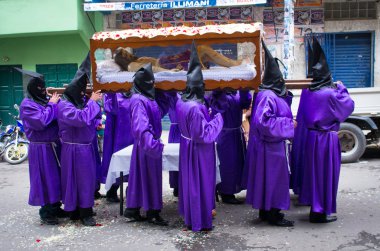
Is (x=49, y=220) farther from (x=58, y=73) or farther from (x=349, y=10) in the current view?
(x=349, y=10)

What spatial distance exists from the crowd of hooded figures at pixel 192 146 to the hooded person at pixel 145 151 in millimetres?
12

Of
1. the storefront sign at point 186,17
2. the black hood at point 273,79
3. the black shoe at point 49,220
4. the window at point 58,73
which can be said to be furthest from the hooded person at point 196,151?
the window at point 58,73

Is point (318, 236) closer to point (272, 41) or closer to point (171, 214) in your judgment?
point (171, 214)

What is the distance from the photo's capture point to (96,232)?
5.21 meters

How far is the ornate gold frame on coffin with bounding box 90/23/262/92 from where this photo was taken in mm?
5031

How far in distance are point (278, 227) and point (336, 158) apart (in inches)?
41.8

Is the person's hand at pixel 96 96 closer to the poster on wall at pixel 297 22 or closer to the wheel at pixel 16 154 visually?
the wheel at pixel 16 154

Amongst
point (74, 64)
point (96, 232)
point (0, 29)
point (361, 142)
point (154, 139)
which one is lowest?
point (96, 232)

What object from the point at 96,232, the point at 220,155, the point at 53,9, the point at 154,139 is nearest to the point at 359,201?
the point at 220,155

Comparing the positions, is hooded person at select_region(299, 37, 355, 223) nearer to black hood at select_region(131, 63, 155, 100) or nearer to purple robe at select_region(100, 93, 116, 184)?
black hood at select_region(131, 63, 155, 100)

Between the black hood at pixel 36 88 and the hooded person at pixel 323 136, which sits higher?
the black hood at pixel 36 88

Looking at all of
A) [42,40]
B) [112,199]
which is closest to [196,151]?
[112,199]

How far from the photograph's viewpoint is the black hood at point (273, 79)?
496cm

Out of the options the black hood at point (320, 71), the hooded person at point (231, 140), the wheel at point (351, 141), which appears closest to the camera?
the black hood at point (320, 71)
